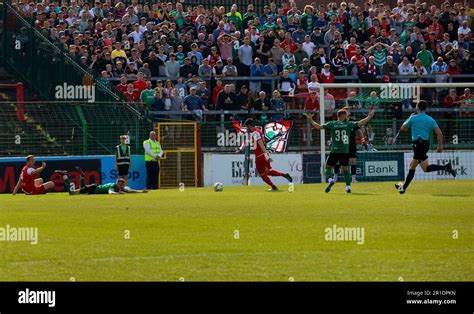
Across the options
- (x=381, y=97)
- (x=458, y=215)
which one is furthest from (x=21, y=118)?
(x=458, y=215)

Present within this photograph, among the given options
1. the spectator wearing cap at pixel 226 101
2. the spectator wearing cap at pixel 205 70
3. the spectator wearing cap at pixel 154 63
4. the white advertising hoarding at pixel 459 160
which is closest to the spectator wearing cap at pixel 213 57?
the spectator wearing cap at pixel 205 70

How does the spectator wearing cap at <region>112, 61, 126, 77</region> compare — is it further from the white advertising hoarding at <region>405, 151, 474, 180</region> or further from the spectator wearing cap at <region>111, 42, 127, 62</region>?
the white advertising hoarding at <region>405, 151, 474, 180</region>

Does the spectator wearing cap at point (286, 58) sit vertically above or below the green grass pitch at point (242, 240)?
above

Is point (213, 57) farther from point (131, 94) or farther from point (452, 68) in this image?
point (452, 68)

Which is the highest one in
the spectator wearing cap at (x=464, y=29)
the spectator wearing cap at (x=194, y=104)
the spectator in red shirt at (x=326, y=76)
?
the spectator wearing cap at (x=464, y=29)

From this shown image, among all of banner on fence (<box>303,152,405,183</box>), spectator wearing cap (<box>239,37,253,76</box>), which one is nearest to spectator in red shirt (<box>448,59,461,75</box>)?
banner on fence (<box>303,152,405,183</box>)

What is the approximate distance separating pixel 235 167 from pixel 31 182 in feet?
28.2

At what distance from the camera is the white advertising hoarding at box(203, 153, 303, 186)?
39.7 m

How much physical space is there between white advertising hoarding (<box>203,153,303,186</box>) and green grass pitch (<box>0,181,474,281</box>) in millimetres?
11087

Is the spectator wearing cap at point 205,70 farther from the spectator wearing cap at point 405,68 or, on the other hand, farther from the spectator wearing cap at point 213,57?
the spectator wearing cap at point 405,68

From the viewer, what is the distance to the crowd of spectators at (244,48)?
1556 inches

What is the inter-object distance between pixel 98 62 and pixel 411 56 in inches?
484

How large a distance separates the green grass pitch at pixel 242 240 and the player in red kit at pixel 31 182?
446cm
